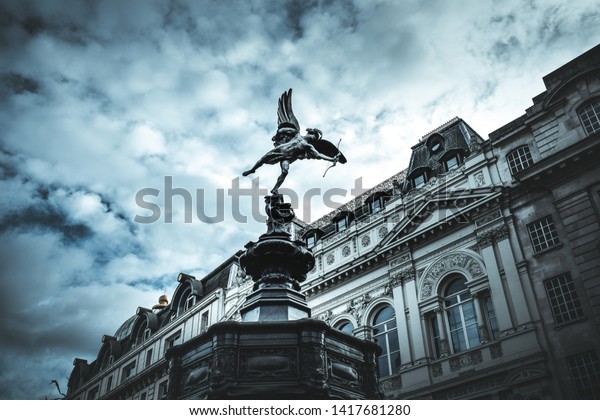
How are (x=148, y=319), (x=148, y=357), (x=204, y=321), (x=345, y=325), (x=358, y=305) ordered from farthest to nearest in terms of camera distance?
(x=148, y=319) → (x=148, y=357) → (x=204, y=321) → (x=345, y=325) → (x=358, y=305)

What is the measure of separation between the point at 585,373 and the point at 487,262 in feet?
18.9

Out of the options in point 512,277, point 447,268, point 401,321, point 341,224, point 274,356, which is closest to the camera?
point 274,356

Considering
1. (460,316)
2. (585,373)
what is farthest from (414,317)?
(585,373)

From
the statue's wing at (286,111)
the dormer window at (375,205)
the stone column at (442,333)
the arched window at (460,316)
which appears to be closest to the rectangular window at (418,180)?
the dormer window at (375,205)

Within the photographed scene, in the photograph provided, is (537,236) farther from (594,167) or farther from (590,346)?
(590,346)

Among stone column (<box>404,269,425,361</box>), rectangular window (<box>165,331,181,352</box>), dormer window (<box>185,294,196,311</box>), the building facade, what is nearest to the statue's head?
the building facade

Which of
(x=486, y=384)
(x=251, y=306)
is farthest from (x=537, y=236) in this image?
(x=251, y=306)

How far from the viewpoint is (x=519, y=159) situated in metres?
23.0

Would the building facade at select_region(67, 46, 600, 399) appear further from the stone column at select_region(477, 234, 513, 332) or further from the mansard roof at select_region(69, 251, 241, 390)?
the mansard roof at select_region(69, 251, 241, 390)

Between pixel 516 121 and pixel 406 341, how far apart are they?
1159 centimetres

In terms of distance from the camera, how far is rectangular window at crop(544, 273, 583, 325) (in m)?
18.5

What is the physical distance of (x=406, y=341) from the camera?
2323 centimetres

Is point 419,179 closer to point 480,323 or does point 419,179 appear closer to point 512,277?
point 512,277

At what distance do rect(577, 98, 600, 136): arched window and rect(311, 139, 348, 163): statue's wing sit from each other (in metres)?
15.5
